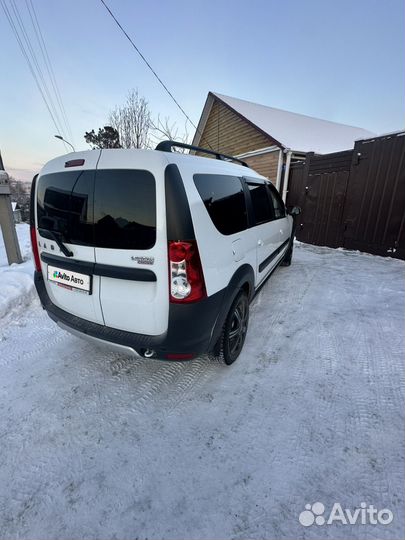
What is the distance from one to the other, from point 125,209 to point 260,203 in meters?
1.96

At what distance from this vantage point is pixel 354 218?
661 centimetres

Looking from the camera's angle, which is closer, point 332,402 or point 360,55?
point 332,402

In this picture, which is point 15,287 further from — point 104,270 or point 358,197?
point 358,197

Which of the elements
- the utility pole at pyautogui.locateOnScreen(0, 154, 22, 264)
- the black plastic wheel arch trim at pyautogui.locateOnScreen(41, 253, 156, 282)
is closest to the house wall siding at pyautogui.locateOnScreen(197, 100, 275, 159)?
the utility pole at pyautogui.locateOnScreen(0, 154, 22, 264)

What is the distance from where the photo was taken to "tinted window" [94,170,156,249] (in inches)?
61.1

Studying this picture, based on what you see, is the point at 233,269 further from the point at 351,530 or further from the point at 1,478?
the point at 1,478

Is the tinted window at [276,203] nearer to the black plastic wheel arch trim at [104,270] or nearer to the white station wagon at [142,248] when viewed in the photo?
the white station wagon at [142,248]

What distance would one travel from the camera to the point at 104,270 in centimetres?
172

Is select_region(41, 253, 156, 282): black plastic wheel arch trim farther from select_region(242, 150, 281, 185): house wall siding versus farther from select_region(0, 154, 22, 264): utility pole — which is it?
select_region(242, 150, 281, 185): house wall siding

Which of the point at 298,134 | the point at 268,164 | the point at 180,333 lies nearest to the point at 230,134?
the point at 298,134

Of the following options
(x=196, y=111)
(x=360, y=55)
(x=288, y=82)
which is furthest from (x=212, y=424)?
(x=288, y=82)

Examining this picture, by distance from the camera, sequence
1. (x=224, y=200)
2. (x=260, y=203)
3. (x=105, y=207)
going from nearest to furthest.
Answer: (x=105, y=207) < (x=224, y=200) < (x=260, y=203)

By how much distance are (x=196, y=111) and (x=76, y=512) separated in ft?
53.6

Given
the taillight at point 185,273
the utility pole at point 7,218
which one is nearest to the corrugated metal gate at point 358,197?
the taillight at point 185,273
